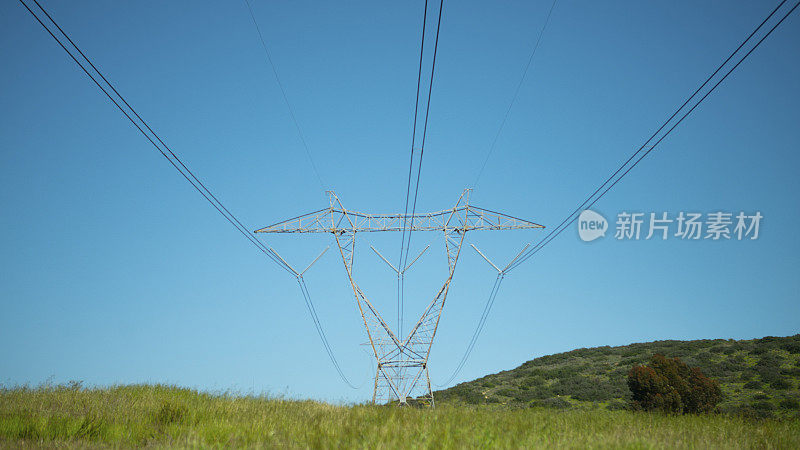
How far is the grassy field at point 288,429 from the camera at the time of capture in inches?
269

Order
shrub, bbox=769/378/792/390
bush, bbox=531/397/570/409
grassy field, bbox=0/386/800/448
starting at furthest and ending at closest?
1. bush, bbox=531/397/570/409
2. shrub, bbox=769/378/792/390
3. grassy field, bbox=0/386/800/448

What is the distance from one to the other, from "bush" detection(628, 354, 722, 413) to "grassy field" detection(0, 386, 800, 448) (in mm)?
13373

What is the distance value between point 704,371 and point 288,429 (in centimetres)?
3566

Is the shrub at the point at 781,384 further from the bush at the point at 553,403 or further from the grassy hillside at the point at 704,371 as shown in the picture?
the bush at the point at 553,403

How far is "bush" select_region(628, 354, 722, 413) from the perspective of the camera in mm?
23703

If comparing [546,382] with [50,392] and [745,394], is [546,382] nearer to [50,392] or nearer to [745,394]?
[745,394]

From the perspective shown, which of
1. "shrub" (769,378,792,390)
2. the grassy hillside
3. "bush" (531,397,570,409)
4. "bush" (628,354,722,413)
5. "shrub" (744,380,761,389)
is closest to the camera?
"bush" (628,354,722,413)

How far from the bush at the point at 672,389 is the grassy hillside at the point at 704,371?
1502 mm

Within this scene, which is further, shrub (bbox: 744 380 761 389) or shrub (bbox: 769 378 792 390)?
shrub (bbox: 744 380 761 389)

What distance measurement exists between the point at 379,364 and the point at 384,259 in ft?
15.2

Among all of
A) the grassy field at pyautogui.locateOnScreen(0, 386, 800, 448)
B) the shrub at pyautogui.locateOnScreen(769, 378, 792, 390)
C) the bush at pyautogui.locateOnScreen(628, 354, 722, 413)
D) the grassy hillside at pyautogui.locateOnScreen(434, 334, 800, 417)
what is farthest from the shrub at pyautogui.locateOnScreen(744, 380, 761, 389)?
the grassy field at pyautogui.locateOnScreen(0, 386, 800, 448)

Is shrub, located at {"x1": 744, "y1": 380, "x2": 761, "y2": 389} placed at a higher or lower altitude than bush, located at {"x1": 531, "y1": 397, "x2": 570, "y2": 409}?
higher

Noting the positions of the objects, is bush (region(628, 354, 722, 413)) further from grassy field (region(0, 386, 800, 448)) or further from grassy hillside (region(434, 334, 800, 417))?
grassy field (region(0, 386, 800, 448))

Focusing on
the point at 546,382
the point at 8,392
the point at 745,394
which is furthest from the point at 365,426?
the point at 546,382
